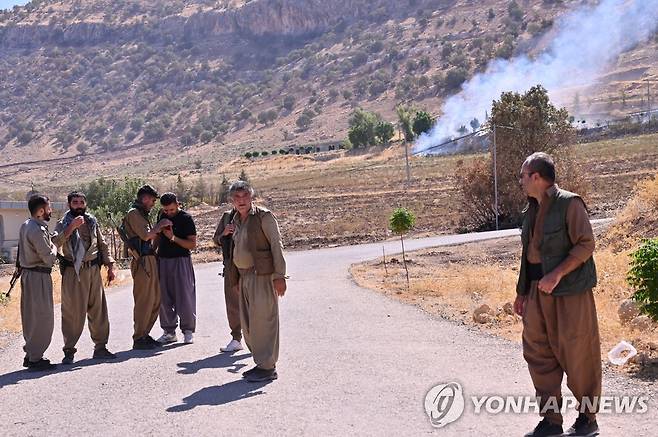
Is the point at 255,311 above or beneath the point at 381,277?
above

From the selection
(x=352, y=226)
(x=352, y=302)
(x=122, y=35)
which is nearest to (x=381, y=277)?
(x=352, y=302)

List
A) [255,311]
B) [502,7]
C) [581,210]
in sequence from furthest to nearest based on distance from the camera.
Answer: [502,7], [255,311], [581,210]

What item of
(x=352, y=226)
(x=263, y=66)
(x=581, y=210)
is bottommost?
(x=352, y=226)

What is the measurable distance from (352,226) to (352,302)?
26.6 m

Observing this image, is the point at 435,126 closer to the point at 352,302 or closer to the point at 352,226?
the point at 352,226

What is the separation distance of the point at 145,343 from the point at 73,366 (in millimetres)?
1241

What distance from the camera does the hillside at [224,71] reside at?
11881 centimetres

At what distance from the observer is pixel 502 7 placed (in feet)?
477

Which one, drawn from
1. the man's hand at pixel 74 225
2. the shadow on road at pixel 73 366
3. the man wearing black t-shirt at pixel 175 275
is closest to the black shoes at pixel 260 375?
the shadow on road at pixel 73 366

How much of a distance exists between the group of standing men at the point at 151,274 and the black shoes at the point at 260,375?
0.01 metres

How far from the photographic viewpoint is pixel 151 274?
1161cm

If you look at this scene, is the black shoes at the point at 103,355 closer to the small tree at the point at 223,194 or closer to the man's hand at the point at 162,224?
the man's hand at the point at 162,224

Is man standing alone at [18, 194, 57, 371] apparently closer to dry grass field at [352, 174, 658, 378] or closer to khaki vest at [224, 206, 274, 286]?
khaki vest at [224, 206, 274, 286]

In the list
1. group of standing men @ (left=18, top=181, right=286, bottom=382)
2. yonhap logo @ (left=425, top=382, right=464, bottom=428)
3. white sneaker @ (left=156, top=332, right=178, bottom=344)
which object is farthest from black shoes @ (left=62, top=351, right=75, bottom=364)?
yonhap logo @ (left=425, top=382, right=464, bottom=428)
